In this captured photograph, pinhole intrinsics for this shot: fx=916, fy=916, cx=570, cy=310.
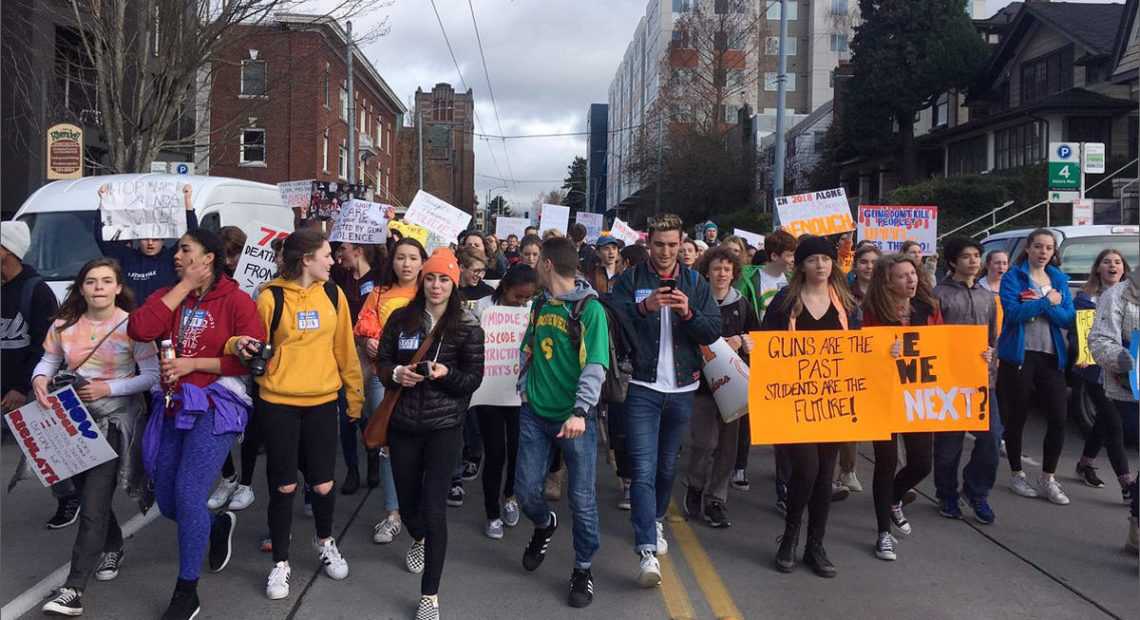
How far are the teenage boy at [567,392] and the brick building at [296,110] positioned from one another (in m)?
14.8

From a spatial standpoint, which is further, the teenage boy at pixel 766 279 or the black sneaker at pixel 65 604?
the teenage boy at pixel 766 279

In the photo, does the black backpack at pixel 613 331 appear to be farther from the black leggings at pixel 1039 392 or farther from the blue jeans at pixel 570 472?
the black leggings at pixel 1039 392

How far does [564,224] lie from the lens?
1734 centimetres

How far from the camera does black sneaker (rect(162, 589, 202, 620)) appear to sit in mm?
4539

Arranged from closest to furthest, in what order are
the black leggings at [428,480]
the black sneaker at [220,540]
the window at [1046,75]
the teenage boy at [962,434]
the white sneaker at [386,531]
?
the black leggings at [428,480], the black sneaker at [220,540], the white sneaker at [386,531], the teenage boy at [962,434], the window at [1046,75]

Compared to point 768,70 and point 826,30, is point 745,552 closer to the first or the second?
point 768,70

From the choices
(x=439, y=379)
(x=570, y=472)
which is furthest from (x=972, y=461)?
(x=439, y=379)

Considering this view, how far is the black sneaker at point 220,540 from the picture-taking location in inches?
213

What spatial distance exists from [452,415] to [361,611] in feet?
3.69

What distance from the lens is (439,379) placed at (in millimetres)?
4855

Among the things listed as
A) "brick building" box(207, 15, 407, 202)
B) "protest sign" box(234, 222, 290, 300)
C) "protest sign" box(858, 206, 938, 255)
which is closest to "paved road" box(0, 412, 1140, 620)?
"protest sign" box(234, 222, 290, 300)

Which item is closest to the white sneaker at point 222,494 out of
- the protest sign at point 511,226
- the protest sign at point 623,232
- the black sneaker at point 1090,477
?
the black sneaker at point 1090,477

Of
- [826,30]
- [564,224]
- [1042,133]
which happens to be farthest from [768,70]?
[564,224]

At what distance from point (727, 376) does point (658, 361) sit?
0.94 m
